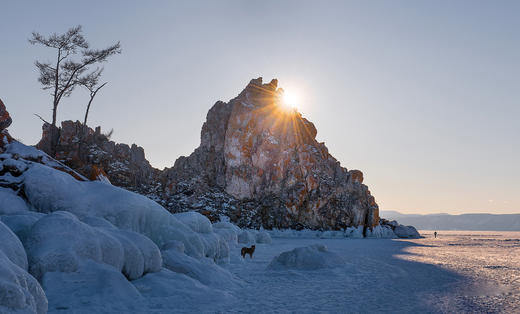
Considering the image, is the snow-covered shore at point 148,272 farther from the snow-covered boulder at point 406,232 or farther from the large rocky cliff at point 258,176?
→ the snow-covered boulder at point 406,232

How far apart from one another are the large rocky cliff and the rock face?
0.21 meters

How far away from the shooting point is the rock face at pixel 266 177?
73.7 m

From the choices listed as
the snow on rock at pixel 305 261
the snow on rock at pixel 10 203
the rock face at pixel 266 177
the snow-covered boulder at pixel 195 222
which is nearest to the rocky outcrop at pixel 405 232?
the rock face at pixel 266 177

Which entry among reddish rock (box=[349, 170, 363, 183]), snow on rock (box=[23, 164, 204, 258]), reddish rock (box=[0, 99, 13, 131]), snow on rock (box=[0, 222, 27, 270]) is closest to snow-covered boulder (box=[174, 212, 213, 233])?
snow on rock (box=[23, 164, 204, 258])

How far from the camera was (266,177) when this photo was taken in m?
76.5

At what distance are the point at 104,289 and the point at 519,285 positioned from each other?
15165mm

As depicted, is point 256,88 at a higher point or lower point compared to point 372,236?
higher

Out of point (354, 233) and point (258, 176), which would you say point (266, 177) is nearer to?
point (258, 176)

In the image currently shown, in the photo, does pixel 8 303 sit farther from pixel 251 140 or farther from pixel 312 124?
pixel 312 124

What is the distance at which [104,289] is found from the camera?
27.3 ft

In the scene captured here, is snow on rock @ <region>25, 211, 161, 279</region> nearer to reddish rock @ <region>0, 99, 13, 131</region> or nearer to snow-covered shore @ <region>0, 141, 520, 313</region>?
snow-covered shore @ <region>0, 141, 520, 313</region>

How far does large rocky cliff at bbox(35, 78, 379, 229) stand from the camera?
72.4m

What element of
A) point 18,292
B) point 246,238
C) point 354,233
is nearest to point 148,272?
point 18,292

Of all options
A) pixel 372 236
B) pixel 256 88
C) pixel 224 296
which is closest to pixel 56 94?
pixel 224 296
